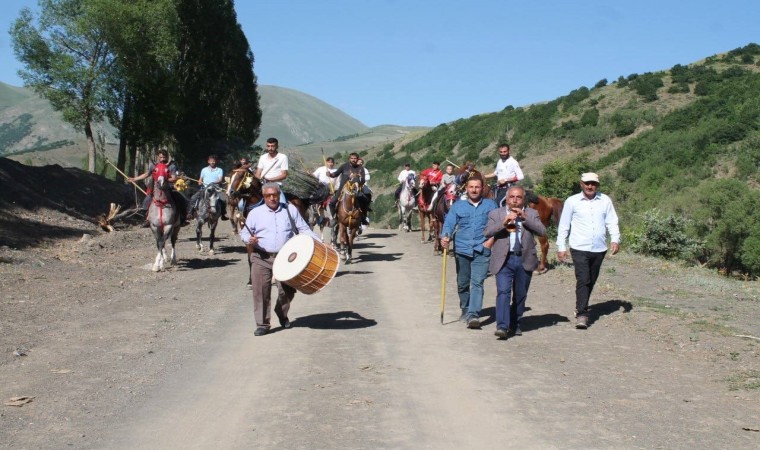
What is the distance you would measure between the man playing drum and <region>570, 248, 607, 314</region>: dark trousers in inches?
156

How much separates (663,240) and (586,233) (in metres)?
18.1

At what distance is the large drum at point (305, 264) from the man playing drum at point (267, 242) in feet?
0.96

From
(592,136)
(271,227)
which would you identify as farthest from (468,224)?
(592,136)

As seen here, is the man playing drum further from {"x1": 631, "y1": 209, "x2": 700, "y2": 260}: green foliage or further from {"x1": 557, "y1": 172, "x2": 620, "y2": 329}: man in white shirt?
{"x1": 631, "y1": 209, "x2": 700, "y2": 260}: green foliage

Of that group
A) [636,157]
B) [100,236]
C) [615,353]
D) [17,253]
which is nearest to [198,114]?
[636,157]

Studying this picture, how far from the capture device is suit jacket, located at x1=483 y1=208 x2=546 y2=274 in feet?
37.5

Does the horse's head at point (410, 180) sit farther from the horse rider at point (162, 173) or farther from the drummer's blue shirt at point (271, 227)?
the drummer's blue shirt at point (271, 227)

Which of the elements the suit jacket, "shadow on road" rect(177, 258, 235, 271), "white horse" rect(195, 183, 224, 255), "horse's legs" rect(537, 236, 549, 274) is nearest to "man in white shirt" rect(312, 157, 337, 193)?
"white horse" rect(195, 183, 224, 255)

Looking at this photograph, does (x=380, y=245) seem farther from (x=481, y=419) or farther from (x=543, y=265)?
(x=481, y=419)

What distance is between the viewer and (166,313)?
43.2 feet

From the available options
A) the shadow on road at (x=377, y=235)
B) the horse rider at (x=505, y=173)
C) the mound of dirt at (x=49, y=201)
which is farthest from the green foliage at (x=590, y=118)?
the horse rider at (x=505, y=173)

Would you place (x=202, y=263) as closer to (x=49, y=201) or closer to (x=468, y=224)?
(x=468, y=224)

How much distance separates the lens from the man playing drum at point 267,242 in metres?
11.5

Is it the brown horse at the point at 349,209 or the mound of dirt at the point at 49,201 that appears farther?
the mound of dirt at the point at 49,201
